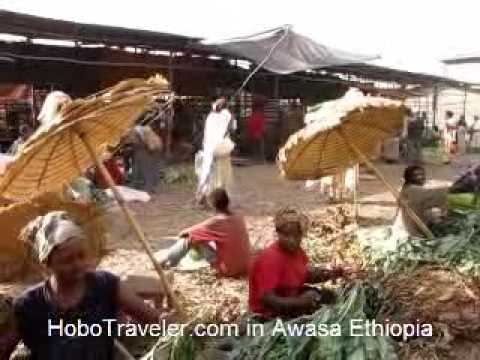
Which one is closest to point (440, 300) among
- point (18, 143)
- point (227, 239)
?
point (227, 239)

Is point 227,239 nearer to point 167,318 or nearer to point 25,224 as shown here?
point 25,224

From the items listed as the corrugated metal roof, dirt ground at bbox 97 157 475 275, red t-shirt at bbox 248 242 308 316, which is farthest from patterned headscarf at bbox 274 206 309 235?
the corrugated metal roof

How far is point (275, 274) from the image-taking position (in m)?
3.54

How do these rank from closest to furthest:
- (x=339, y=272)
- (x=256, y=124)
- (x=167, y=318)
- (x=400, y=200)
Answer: (x=167, y=318) < (x=339, y=272) < (x=400, y=200) < (x=256, y=124)

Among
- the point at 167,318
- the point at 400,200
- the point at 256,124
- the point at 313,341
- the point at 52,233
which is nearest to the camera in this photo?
the point at 52,233

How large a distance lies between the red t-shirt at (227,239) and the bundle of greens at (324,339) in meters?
2.28

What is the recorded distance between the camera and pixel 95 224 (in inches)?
189

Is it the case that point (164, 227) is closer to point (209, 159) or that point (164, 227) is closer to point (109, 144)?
point (209, 159)

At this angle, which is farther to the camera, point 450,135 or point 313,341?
point 450,135

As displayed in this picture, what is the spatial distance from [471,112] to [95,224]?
33.1 meters

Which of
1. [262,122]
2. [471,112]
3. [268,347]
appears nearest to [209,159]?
[268,347]

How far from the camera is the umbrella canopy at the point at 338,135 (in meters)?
4.64

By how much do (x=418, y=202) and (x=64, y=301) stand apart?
12.3 ft

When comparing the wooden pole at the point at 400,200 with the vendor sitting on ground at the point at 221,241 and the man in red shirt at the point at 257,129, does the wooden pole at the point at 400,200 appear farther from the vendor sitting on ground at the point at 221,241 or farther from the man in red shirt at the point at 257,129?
the man in red shirt at the point at 257,129
